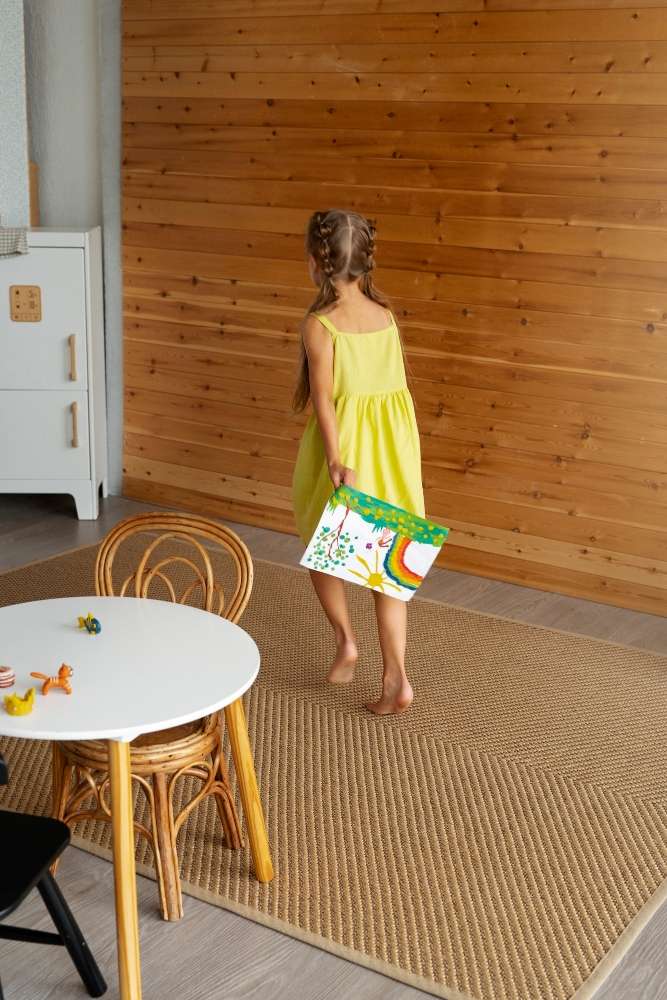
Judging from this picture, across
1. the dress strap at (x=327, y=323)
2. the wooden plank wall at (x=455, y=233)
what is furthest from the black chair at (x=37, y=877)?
the wooden plank wall at (x=455, y=233)

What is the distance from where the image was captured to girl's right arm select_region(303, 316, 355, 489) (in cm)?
307

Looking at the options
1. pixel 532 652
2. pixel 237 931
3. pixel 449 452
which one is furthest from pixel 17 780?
pixel 449 452

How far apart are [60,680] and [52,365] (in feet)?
9.87

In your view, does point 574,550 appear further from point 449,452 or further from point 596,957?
point 596,957

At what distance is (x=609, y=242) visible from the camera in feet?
13.1

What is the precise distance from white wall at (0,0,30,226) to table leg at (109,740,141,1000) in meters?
3.59

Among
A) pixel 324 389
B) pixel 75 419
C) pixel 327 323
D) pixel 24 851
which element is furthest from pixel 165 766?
pixel 75 419

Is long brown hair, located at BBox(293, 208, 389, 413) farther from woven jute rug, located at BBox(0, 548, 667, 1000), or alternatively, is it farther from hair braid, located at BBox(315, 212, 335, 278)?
woven jute rug, located at BBox(0, 548, 667, 1000)

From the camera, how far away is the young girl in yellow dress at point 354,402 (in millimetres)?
→ 3059

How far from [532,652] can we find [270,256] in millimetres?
2046

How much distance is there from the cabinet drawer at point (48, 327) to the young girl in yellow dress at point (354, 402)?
1.86 meters

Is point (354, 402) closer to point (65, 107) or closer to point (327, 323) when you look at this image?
point (327, 323)

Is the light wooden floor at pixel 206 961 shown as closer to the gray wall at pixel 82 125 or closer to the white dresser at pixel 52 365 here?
the white dresser at pixel 52 365

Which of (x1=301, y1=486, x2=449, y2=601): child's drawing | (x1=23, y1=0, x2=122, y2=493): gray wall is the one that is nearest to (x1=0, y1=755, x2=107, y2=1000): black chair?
(x1=301, y1=486, x2=449, y2=601): child's drawing
